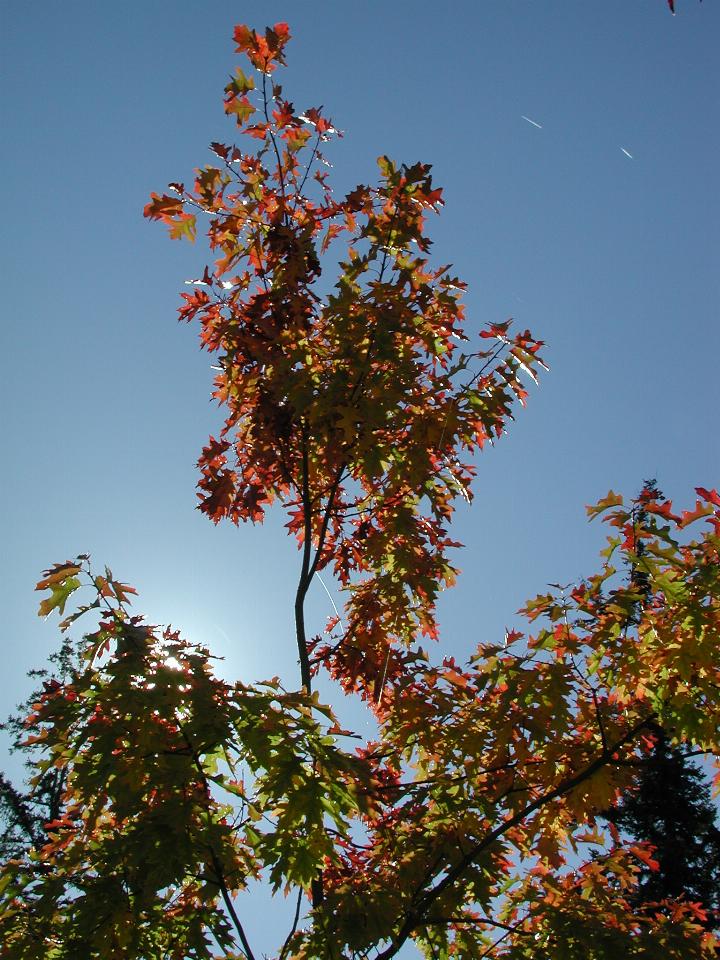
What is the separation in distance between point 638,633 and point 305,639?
104 inches

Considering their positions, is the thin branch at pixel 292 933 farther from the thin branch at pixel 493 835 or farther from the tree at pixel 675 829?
the tree at pixel 675 829

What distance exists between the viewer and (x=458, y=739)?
15.0 feet

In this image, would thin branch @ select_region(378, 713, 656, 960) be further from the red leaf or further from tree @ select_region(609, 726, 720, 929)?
tree @ select_region(609, 726, 720, 929)

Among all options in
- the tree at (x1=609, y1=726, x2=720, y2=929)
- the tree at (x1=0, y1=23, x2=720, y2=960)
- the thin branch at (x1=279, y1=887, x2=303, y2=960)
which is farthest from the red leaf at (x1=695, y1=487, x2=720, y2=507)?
the tree at (x1=609, y1=726, x2=720, y2=929)

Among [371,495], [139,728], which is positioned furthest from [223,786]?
[371,495]

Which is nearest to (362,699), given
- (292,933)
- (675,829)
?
(292,933)

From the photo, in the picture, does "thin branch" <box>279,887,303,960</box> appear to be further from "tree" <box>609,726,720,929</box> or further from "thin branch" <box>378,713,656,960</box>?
"tree" <box>609,726,720,929</box>

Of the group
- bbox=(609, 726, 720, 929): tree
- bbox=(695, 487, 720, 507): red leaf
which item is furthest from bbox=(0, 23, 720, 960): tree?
bbox=(609, 726, 720, 929): tree

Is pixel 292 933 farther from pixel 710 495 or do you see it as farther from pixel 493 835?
pixel 710 495

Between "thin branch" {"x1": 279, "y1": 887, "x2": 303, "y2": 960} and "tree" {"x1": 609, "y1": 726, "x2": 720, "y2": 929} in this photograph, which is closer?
"thin branch" {"x1": 279, "y1": 887, "x2": 303, "y2": 960}

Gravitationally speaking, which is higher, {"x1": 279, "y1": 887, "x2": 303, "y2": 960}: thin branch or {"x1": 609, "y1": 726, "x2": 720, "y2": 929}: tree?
{"x1": 609, "y1": 726, "x2": 720, "y2": 929}: tree

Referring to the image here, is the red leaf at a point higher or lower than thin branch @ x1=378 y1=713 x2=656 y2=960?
higher

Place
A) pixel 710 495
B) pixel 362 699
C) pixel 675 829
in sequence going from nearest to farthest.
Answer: pixel 710 495, pixel 362 699, pixel 675 829

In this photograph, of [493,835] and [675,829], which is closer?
[493,835]
